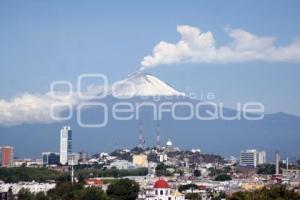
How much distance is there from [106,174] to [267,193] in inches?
1629

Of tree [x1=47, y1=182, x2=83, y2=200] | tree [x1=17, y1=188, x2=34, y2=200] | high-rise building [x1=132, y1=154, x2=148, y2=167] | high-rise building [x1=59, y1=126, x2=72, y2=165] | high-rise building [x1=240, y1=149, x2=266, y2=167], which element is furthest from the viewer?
high-rise building [x1=240, y1=149, x2=266, y2=167]

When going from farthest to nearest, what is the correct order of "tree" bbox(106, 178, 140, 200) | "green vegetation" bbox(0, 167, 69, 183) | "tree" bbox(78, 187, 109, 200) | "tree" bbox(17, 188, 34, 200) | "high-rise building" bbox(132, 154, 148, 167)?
"high-rise building" bbox(132, 154, 148, 167), "green vegetation" bbox(0, 167, 69, 183), "tree" bbox(17, 188, 34, 200), "tree" bbox(106, 178, 140, 200), "tree" bbox(78, 187, 109, 200)

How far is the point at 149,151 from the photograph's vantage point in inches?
3917

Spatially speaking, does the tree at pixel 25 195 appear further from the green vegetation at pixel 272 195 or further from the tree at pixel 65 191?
the green vegetation at pixel 272 195

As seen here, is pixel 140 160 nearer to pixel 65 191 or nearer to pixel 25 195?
pixel 25 195

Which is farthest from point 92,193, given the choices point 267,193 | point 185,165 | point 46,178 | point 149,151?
point 149,151

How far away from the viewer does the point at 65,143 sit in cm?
10906

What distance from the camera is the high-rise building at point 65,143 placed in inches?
4008

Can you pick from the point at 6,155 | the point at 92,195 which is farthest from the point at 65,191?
the point at 6,155

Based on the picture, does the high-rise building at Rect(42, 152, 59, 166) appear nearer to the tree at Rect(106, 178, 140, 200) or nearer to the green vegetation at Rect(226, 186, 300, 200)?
the tree at Rect(106, 178, 140, 200)

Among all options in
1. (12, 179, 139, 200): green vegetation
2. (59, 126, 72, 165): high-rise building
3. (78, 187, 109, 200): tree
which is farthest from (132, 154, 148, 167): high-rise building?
(78, 187, 109, 200): tree

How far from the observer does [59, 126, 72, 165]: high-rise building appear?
101812 mm

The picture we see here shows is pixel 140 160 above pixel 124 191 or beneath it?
above

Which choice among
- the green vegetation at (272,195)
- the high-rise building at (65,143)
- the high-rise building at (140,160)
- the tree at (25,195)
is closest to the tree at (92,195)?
the tree at (25,195)
